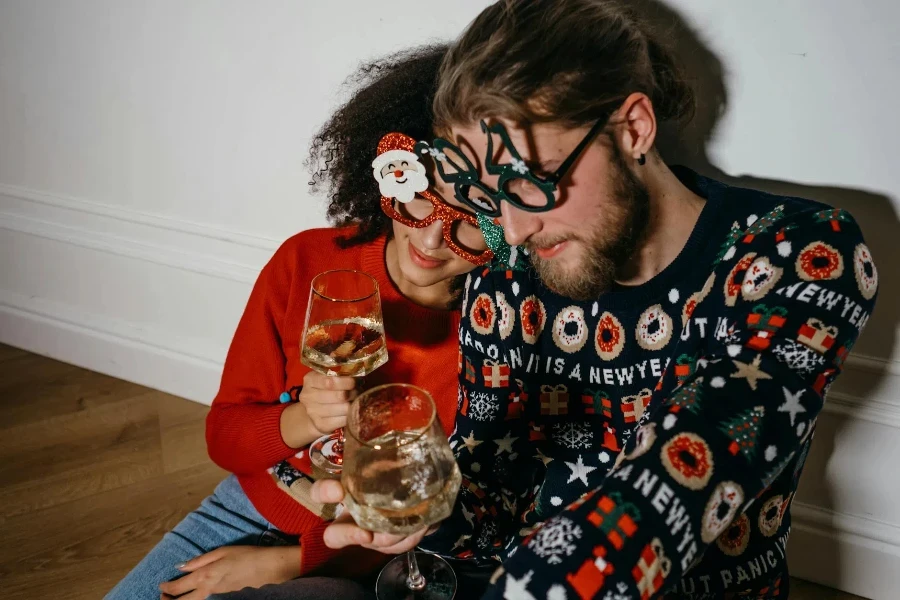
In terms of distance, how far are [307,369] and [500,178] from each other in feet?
2.45

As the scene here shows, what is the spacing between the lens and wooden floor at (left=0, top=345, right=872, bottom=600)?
2.02 m

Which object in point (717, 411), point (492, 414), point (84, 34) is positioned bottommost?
point (492, 414)

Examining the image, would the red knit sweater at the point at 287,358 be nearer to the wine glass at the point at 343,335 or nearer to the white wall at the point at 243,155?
the wine glass at the point at 343,335

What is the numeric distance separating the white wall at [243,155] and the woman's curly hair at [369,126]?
0.37ft

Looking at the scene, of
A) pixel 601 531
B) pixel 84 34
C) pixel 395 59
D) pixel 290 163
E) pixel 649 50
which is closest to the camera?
pixel 601 531

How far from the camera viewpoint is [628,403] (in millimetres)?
1381

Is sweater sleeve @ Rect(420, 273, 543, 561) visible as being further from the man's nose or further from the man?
the man's nose

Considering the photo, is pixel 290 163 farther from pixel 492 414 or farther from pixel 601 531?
pixel 601 531

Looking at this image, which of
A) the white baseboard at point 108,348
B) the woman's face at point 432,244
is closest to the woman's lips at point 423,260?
the woman's face at point 432,244

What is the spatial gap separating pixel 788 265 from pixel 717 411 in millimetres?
285

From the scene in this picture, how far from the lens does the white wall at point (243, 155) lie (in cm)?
142

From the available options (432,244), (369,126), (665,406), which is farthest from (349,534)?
(369,126)

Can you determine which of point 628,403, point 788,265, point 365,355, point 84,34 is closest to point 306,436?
point 365,355

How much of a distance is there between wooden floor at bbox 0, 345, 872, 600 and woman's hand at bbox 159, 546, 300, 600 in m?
0.56
